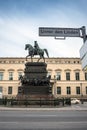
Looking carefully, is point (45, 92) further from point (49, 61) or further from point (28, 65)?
point (49, 61)

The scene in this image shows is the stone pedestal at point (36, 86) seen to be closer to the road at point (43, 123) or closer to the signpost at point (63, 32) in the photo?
the road at point (43, 123)

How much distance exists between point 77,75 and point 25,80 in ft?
146

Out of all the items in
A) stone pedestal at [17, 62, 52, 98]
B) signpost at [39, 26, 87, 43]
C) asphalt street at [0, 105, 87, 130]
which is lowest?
asphalt street at [0, 105, 87, 130]

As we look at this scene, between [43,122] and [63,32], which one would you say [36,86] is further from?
[63,32]

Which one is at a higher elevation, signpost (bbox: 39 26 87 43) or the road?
signpost (bbox: 39 26 87 43)

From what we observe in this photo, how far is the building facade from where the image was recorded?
6925 cm

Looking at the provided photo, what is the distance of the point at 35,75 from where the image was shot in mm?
28953

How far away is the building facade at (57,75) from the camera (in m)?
69.2

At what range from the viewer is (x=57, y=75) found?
6988 cm

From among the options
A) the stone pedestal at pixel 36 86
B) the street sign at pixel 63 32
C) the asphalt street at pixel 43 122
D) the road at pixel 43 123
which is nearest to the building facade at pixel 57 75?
the stone pedestal at pixel 36 86

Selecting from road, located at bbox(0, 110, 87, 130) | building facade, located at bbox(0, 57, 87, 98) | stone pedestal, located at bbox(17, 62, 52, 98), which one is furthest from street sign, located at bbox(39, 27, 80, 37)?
building facade, located at bbox(0, 57, 87, 98)

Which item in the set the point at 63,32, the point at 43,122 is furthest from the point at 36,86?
the point at 63,32

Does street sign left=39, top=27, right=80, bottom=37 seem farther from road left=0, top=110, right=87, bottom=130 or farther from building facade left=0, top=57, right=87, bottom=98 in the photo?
building facade left=0, top=57, right=87, bottom=98

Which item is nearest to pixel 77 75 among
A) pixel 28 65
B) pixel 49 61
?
pixel 49 61
